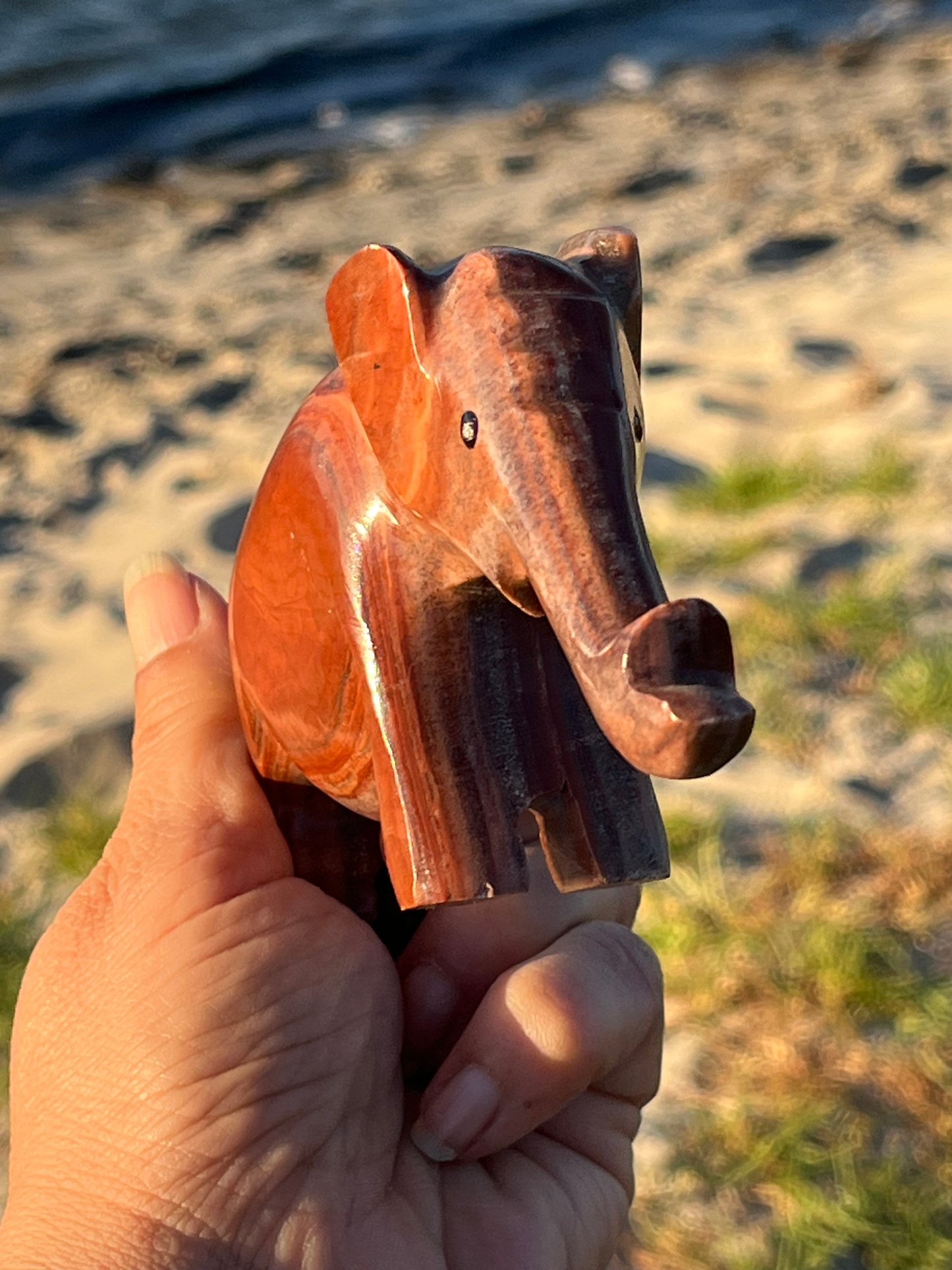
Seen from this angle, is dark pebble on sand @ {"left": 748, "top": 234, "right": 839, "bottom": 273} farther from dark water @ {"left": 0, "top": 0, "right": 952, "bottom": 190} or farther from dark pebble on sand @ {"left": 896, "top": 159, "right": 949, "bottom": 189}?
dark water @ {"left": 0, "top": 0, "right": 952, "bottom": 190}

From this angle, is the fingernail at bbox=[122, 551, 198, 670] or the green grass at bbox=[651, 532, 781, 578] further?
the green grass at bbox=[651, 532, 781, 578]

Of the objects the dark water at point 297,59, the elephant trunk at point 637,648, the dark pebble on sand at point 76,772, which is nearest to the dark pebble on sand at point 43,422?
the dark pebble on sand at point 76,772

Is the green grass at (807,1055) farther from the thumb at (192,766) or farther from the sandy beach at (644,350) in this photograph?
the thumb at (192,766)

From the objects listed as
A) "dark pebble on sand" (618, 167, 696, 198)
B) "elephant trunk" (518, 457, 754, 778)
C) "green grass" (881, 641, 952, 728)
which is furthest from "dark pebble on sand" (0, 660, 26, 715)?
"dark pebble on sand" (618, 167, 696, 198)

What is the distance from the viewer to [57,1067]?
1480 millimetres

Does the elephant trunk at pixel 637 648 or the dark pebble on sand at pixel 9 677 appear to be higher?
the elephant trunk at pixel 637 648

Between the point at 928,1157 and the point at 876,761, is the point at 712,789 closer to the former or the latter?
the point at 876,761

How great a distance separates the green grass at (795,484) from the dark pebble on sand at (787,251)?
1.90 metres

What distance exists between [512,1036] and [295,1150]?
0.85 ft

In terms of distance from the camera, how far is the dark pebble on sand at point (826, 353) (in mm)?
4461

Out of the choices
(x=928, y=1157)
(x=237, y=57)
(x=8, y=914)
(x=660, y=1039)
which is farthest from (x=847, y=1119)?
(x=237, y=57)

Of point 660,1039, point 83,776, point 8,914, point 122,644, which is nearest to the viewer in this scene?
point 660,1039

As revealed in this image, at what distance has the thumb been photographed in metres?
1.52

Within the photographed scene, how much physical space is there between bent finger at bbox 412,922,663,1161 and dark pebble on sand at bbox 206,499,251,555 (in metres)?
2.28
